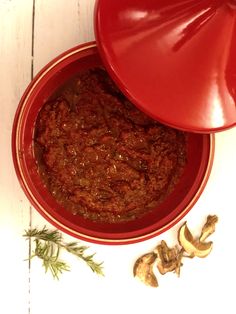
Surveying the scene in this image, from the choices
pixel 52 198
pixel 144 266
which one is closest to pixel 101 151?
pixel 52 198

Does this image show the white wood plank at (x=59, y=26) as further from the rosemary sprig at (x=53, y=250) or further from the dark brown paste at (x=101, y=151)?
the rosemary sprig at (x=53, y=250)

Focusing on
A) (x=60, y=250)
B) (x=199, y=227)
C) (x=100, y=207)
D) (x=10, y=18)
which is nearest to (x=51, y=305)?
(x=60, y=250)

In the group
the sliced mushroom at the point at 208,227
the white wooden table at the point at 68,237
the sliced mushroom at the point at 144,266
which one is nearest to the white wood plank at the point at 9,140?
the white wooden table at the point at 68,237

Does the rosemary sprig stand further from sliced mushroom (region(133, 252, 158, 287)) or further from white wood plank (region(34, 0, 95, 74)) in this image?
white wood plank (region(34, 0, 95, 74))

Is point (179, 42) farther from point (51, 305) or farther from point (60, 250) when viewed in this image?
point (51, 305)

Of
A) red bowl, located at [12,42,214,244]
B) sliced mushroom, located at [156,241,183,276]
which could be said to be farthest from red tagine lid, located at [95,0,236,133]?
sliced mushroom, located at [156,241,183,276]

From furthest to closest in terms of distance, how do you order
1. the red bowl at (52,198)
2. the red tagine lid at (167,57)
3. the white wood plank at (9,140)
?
the white wood plank at (9,140) → the red bowl at (52,198) → the red tagine lid at (167,57)

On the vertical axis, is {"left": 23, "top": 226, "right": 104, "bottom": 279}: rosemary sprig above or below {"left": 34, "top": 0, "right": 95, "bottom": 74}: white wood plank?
below
